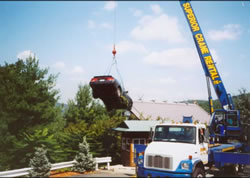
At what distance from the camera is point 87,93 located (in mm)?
28094

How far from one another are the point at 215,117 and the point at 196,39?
5.86 m

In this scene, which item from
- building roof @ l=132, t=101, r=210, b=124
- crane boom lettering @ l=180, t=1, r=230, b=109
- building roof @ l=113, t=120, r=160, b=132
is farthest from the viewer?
building roof @ l=132, t=101, r=210, b=124

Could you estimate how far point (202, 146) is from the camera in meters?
10.0

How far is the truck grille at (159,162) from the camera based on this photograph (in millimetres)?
8883

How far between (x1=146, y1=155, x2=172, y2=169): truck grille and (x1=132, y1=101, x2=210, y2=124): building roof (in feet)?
79.3

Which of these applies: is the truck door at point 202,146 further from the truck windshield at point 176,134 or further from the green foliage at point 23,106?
the green foliage at point 23,106

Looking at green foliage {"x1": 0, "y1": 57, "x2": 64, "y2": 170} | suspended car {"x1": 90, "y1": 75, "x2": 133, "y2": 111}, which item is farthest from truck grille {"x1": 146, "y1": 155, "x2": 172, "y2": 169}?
green foliage {"x1": 0, "y1": 57, "x2": 64, "y2": 170}

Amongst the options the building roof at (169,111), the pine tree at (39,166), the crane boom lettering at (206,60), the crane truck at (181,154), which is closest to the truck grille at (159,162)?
the crane truck at (181,154)

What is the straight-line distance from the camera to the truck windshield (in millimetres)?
9852

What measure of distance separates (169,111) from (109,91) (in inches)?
1109

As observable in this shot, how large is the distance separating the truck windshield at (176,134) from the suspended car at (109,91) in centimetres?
327

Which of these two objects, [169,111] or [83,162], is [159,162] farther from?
[169,111]

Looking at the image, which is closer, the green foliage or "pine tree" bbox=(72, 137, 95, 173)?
"pine tree" bbox=(72, 137, 95, 173)

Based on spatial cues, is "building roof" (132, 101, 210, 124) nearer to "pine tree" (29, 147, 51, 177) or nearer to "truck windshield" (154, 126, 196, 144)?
"pine tree" (29, 147, 51, 177)
